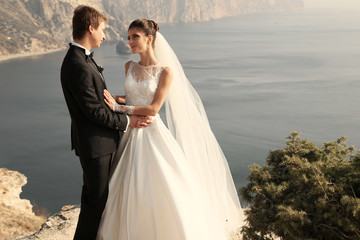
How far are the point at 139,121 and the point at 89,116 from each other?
500 millimetres

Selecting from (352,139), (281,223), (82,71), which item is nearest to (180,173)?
(82,71)

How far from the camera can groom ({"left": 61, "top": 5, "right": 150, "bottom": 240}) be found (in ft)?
8.73

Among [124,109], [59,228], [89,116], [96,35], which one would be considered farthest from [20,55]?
[89,116]

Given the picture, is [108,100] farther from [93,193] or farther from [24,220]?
[24,220]

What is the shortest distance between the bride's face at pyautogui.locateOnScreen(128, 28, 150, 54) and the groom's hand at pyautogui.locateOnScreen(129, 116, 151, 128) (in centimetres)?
52

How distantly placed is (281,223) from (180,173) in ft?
4.63

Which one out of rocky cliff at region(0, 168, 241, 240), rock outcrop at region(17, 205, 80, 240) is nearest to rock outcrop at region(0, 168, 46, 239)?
rocky cliff at region(0, 168, 241, 240)

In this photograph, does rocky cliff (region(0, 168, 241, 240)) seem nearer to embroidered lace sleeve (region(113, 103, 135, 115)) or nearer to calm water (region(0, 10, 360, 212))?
embroidered lace sleeve (region(113, 103, 135, 115))

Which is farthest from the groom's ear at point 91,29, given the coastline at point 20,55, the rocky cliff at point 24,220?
the coastline at point 20,55

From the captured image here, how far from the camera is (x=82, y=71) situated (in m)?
2.66

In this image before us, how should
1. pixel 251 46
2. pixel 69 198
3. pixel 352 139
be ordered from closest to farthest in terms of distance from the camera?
pixel 69 198 → pixel 352 139 → pixel 251 46

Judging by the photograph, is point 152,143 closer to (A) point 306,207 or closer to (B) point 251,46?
(A) point 306,207

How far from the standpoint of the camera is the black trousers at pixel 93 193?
9.21 ft

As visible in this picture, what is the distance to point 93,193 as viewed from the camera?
9.30 ft
